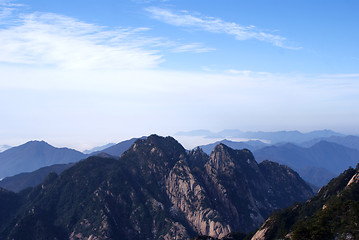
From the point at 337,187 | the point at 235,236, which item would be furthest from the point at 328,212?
the point at 235,236

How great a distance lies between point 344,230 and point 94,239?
510 ft

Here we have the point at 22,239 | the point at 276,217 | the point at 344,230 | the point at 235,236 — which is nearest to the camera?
the point at 344,230

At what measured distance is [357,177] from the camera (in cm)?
12406

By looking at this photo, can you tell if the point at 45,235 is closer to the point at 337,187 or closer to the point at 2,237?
the point at 2,237

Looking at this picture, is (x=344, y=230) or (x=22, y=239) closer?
(x=344, y=230)

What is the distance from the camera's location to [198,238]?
138625mm

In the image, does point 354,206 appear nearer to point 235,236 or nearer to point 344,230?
point 344,230

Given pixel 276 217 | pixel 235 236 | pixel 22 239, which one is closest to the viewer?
pixel 276 217

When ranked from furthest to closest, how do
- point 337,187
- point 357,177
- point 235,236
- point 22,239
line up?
1. point 22,239
2. point 235,236
3. point 337,187
4. point 357,177

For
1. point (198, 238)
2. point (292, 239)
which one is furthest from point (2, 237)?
point (292, 239)

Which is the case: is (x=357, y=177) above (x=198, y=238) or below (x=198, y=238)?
above

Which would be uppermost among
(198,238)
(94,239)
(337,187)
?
(337,187)

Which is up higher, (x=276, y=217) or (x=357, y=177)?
(x=357, y=177)

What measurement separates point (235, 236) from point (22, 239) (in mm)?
128496
